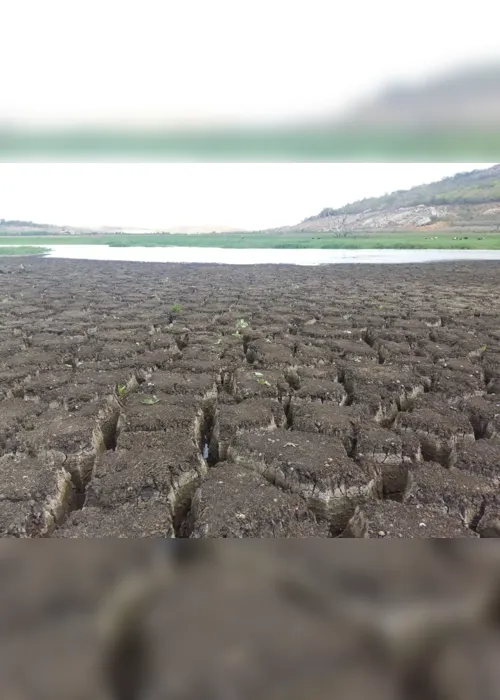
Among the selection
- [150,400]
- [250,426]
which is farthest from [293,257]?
[250,426]

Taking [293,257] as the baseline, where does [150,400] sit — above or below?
below

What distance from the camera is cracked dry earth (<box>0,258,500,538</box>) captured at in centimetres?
200

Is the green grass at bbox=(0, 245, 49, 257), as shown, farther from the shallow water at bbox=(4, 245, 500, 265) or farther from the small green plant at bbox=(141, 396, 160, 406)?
the small green plant at bbox=(141, 396, 160, 406)

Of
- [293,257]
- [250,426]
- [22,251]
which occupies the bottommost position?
[250,426]

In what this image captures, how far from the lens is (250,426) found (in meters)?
2.84

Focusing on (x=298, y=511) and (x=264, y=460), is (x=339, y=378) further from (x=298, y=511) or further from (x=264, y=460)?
(x=298, y=511)

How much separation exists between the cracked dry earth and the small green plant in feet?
0.06

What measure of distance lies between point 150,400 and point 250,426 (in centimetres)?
82

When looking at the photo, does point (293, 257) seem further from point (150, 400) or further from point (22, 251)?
point (150, 400)

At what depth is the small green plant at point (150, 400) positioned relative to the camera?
10.3 ft

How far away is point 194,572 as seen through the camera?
665 millimetres

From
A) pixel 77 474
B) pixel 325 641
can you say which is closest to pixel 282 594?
pixel 325 641

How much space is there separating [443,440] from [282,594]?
8.02ft
